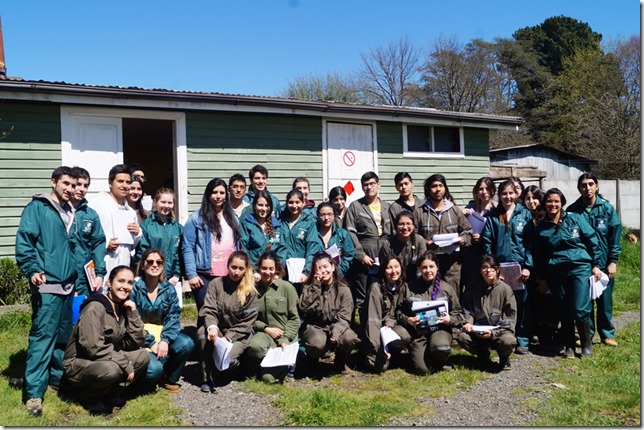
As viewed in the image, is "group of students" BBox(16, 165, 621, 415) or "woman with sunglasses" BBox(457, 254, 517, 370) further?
"woman with sunglasses" BBox(457, 254, 517, 370)

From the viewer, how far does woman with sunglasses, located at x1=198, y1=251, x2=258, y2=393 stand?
5250 millimetres

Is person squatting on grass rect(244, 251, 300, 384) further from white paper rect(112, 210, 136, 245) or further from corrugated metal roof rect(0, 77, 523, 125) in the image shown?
corrugated metal roof rect(0, 77, 523, 125)

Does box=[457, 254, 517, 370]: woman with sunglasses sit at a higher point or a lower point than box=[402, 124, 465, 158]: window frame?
lower

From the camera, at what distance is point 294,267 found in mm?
5875

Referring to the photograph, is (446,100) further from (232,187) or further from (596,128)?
(232,187)

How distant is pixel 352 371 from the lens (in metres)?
5.70

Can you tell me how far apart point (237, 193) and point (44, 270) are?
2043 millimetres

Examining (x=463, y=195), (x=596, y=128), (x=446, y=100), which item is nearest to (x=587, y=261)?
(x=463, y=195)

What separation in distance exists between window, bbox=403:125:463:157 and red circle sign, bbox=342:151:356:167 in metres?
1.25

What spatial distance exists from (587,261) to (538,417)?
7.46 feet

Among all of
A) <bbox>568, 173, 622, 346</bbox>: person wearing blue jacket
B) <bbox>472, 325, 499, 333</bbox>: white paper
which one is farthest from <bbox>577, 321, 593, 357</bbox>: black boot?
<bbox>472, 325, 499, 333</bbox>: white paper

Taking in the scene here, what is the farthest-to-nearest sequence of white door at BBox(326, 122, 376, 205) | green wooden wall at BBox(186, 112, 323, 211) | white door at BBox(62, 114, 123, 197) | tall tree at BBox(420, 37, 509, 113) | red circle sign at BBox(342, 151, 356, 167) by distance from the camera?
tall tree at BBox(420, 37, 509, 113)
red circle sign at BBox(342, 151, 356, 167)
white door at BBox(326, 122, 376, 205)
green wooden wall at BBox(186, 112, 323, 211)
white door at BBox(62, 114, 123, 197)

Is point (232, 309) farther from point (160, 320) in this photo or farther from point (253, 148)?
point (253, 148)

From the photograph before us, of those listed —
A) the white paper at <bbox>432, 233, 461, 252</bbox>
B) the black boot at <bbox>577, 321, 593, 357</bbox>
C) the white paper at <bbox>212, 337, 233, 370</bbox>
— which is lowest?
the black boot at <bbox>577, 321, 593, 357</bbox>
